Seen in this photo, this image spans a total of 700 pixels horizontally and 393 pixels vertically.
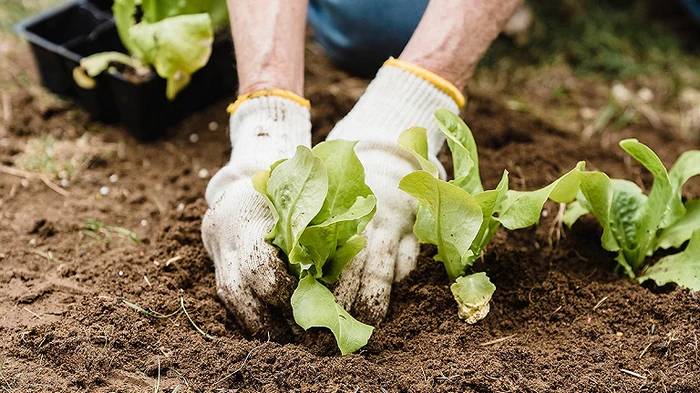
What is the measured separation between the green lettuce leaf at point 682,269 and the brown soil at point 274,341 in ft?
0.09

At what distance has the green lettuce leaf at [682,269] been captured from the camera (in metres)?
1.47

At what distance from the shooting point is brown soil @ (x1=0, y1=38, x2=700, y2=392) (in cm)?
131

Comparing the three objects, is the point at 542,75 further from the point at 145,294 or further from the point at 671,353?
the point at 145,294

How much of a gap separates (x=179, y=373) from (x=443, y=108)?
77cm

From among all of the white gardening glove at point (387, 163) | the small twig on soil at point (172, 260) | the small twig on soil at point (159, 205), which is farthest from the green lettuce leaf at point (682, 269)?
the small twig on soil at point (159, 205)

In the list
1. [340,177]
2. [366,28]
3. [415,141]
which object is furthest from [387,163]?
[366,28]

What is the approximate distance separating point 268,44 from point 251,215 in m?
0.45

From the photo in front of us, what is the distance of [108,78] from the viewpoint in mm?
2115

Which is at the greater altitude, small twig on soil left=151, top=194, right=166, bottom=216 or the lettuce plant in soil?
the lettuce plant in soil

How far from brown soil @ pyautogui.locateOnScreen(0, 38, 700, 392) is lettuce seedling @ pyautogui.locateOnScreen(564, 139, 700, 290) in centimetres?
5

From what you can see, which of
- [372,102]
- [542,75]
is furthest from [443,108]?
[542,75]

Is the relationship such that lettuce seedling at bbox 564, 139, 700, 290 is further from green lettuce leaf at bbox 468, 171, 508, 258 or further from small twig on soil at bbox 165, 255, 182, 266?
small twig on soil at bbox 165, 255, 182, 266

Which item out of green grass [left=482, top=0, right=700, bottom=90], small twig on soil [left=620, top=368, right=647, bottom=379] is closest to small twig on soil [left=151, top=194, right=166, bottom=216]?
small twig on soil [left=620, top=368, right=647, bottom=379]

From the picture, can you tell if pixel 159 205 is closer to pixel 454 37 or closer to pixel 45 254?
pixel 45 254
